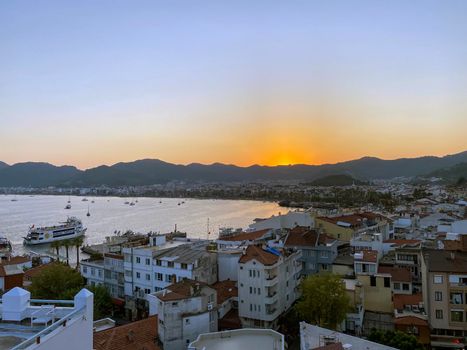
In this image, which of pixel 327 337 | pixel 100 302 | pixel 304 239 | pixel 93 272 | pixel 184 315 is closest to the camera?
pixel 327 337

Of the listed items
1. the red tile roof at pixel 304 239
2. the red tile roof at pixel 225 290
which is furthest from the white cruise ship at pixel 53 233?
the red tile roof at pixel 225 290

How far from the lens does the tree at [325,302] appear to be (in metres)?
19.0

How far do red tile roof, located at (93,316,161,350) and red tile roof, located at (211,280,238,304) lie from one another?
4.95 m

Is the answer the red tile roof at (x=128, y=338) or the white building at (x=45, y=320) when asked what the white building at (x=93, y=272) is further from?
the white building at (x=45, y=320)

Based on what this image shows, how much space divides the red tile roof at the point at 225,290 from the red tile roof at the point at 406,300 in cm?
828

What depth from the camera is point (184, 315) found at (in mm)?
17766

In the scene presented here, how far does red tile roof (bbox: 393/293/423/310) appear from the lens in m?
21.0

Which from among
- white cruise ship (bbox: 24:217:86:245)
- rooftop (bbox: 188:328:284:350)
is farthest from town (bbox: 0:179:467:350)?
white cruise ship (bbox: 24:217:86:245)

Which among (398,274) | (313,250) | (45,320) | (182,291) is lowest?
(398,274)

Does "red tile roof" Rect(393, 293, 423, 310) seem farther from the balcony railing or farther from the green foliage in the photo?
the balcony railing

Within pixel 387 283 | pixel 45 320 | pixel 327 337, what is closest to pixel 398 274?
pixel 387 283

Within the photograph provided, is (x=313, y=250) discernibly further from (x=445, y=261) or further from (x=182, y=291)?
(x=182, y=291)

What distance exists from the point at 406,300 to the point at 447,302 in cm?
220

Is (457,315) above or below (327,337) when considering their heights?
below
